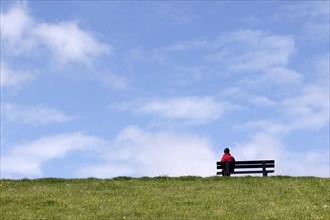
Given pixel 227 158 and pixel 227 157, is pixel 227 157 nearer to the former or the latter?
pixel 227 157

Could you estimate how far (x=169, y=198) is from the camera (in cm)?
2405

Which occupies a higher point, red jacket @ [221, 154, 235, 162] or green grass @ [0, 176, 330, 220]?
red jacket @ [221, 154, 235, 162]

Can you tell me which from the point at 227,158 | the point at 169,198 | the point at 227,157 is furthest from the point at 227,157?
the point at 169,198

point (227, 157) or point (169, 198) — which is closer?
point (169, 198)

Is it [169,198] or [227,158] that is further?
[227,158]

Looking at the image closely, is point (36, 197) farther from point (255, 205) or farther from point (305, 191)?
point (305, 191)

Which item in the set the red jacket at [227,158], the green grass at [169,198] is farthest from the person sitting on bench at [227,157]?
the green grass at [169,198]

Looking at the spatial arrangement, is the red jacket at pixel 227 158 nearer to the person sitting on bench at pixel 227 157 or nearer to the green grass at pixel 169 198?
the person sitting on bench at pixel 227 157

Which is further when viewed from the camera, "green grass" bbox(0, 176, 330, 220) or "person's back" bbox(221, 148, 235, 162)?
"person's back" bbox(221, 148, 235, 162)

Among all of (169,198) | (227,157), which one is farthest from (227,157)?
(169,198)

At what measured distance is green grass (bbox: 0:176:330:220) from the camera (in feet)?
69.3

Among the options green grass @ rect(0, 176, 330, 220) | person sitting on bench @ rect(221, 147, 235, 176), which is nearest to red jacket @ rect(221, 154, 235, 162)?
person sitting on bench @ rect(221, 147, 235, 176)

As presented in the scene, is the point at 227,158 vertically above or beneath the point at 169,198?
above

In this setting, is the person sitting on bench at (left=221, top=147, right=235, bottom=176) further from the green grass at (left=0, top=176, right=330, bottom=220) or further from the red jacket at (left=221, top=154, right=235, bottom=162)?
the green grass at (left=0, top=176, right=330, bottom=220)
